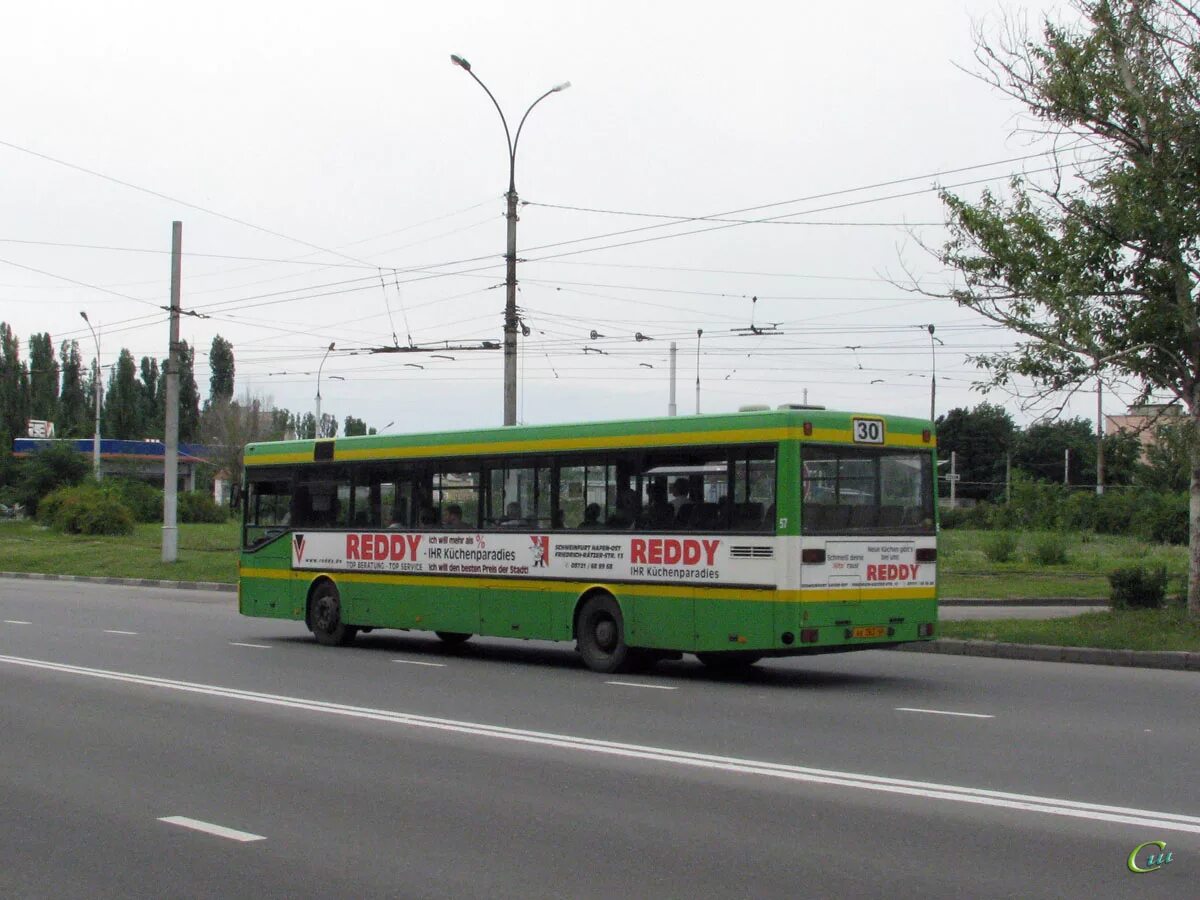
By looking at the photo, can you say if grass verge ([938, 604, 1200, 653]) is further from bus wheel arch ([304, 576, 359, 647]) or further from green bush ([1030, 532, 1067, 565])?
green bush ([1030, 532, 1067, 565])

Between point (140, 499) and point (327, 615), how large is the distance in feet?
157

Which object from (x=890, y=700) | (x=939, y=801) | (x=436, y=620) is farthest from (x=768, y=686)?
(x=939, y=801)

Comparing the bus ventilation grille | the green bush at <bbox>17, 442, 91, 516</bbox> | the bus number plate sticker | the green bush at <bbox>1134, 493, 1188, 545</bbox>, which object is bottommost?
the bus ventilation grille

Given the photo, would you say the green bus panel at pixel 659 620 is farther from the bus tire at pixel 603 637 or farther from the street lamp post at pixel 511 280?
Result: the street lamp post at pixel 511 280

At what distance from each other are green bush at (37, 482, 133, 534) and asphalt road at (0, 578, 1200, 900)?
39.8 meters

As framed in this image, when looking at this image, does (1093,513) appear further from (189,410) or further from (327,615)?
(189,410)

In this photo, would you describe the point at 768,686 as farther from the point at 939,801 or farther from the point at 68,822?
the point at 68,822

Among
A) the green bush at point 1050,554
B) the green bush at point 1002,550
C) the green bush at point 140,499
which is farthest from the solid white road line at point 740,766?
the green bush at point 140,499

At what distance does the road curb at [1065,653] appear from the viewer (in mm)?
15609

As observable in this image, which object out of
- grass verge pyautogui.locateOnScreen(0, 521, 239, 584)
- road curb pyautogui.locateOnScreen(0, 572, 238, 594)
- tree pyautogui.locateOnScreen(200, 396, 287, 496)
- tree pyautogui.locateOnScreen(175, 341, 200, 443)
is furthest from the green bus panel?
tree pyautogui.locateOnScreen(175, 341, 200, 443)

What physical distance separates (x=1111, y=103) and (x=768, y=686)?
29.0 feet

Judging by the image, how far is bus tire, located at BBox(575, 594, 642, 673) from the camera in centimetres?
1502

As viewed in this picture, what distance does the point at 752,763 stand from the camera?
911 centimetres

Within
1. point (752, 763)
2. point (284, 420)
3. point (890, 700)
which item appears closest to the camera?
point (752, 763)
